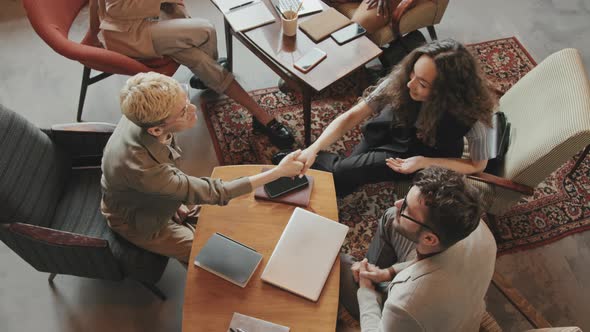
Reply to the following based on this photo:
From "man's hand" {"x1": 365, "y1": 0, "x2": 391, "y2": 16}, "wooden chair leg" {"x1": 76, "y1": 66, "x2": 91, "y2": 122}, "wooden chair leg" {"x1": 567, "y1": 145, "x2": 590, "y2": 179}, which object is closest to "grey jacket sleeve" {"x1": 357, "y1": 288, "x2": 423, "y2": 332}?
"wooden chair leg" {"x1": 567, "y1": 145, "x2": 590, "y2": 179}

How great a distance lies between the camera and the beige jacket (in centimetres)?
→ 165

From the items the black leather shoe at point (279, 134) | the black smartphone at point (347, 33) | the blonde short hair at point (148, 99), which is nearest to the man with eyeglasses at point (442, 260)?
the blonde short hair at point (148, 99)

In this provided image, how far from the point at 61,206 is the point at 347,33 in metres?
1.83

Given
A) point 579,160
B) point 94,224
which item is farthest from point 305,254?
point 579,160

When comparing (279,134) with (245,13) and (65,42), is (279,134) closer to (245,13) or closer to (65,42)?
(245,13)

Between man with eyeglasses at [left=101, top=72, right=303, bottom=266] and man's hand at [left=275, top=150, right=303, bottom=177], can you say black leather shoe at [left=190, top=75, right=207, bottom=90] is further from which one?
man's hand at [left=275, top=150, right=303, bottom=177]

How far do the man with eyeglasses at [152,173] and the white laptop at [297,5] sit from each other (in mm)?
1157

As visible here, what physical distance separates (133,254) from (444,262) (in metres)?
1.36

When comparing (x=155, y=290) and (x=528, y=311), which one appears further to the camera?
(x=155, y=290)

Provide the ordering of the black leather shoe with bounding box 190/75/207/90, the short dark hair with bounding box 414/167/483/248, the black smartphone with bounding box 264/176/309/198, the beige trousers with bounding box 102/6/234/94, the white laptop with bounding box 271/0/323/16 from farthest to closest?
the black leather shoe with bounding box 190/75/207/90
the white laptop with bounding box 271/0/323/16
the beige trousers with bounding box 102/6/234/94
the black smartphone with bounding box 264/176/309/198
the short dark hair with bounding box 414/167/483/248

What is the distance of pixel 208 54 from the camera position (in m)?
2.82

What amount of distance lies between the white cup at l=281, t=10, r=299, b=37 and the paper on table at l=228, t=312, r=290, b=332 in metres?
1.67

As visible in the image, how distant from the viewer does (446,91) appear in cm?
193

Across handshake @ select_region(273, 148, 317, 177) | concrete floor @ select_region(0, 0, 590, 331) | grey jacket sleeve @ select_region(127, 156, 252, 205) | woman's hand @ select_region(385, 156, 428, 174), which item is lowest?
concrete floor @ select_region(0, 0, 590, 331)
